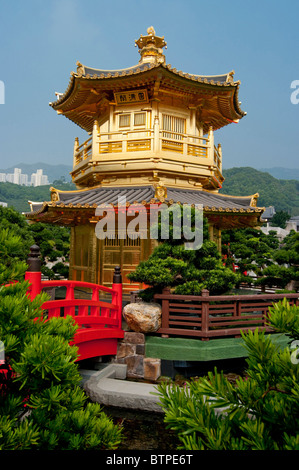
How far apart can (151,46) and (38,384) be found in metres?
16.8

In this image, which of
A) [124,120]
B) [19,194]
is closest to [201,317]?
[124,120]

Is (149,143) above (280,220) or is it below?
below

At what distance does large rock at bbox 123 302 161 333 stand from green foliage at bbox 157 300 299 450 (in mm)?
5103

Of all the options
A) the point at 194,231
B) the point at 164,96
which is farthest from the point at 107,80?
the point at 194,231

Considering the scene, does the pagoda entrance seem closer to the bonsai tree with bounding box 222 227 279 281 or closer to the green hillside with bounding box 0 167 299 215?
the bonsai tree with bounding box 222 227 279 281

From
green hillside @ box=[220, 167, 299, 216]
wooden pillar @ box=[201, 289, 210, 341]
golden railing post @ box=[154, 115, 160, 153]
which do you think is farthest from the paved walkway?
green hillside @ box=[220, 167, 299, 216]

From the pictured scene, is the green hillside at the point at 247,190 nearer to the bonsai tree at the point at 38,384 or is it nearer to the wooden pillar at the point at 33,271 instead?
the wooden pillar at the point at 33,271

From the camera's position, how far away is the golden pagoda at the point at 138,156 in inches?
463

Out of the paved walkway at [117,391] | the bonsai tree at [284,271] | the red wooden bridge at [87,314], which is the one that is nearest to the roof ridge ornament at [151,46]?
the bonsai tree at [284,271]

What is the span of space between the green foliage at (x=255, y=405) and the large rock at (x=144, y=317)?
201 inches

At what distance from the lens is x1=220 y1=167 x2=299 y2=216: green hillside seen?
115438mm

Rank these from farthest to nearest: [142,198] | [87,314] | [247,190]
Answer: [247,190], [142,198], [87,314]

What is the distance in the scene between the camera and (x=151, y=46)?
1575 centimetres

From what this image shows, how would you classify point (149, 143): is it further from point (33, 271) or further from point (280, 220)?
point (280, 220)
